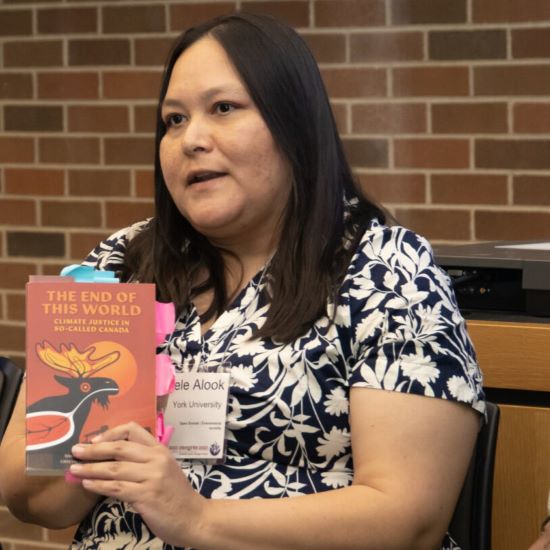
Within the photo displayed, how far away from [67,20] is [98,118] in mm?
286

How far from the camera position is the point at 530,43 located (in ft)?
9.03

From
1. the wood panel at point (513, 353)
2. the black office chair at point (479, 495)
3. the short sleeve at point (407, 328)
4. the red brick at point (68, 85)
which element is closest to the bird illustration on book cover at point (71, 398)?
the short sleeve at point (407, 328)

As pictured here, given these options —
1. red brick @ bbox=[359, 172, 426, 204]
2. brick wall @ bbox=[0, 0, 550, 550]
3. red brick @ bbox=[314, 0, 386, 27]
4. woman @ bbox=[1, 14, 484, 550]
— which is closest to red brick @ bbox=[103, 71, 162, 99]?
brick wall @ bbox=[0, 0, 550, 550]

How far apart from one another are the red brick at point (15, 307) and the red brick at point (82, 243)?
0.21m

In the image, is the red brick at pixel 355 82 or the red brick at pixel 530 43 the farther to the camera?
the red brick at pixel 355 82

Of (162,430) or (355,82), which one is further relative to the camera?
(355,82)

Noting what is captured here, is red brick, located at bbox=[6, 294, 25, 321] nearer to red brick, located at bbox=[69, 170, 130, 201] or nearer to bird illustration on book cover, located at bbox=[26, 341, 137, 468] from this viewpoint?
red brick, located at bbox=[69, 170, 130, 201]

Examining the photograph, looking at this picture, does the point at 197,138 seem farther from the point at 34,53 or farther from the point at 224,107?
the point at 34,53

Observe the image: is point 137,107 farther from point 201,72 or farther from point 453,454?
point 453,454

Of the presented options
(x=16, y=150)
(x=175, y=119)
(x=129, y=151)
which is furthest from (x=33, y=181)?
(x=175, y=119)

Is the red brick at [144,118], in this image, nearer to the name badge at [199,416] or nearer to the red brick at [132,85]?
the red brick at [132,85]

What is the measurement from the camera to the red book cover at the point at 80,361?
4.80 ft

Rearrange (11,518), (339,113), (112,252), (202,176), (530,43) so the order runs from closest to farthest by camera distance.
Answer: (202,176), (112,252), (530,43), (339,113), (11,518)

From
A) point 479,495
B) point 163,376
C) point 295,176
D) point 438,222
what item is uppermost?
point 295,176
